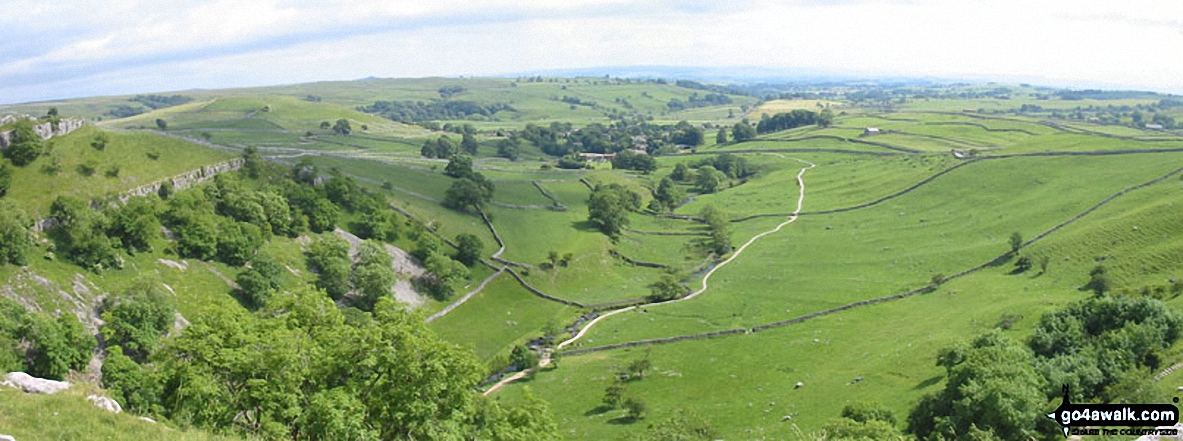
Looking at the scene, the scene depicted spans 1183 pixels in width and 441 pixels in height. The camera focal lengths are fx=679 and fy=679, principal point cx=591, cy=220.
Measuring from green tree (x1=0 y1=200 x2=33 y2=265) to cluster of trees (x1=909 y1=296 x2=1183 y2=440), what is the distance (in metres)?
71.0

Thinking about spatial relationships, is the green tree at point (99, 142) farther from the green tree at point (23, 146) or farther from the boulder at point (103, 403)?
the boulder at point (103, 403)

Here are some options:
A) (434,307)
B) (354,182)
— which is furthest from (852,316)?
(354,182)

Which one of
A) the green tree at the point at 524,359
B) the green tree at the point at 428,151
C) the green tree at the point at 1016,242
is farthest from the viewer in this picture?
the green tree at the point at 428,151

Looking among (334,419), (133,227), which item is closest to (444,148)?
(133,227)

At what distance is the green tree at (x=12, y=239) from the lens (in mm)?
56062

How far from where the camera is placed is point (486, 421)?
3569cm

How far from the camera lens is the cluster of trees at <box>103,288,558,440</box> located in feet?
85.8

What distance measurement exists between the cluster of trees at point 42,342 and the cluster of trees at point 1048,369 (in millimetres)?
57066

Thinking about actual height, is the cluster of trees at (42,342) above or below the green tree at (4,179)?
below

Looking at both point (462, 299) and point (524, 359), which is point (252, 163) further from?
point (524, 359)

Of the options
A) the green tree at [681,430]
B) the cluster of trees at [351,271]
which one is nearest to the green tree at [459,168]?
the cluster of trees at [351,271]

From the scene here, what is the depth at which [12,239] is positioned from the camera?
5672 cm

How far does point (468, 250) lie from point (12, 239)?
164 ft

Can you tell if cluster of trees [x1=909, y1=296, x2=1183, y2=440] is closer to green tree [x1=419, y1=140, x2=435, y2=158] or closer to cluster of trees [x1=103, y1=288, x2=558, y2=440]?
cluster of trees [x1=103, y1=288, x2=558, y2=440]
